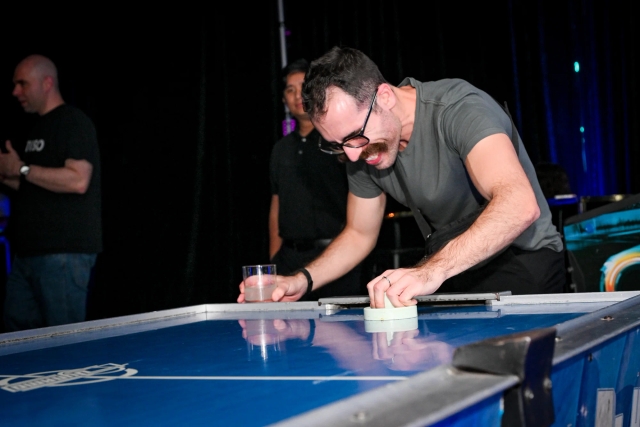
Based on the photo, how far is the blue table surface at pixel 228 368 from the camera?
3.39 feet

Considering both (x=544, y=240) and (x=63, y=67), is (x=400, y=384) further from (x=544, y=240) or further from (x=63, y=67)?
(x=63, y=67)

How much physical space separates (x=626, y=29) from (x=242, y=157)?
3.14 meters

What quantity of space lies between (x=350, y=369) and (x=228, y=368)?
0.78 ft

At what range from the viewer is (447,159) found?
2.39 meters

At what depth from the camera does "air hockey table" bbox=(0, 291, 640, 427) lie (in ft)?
2.88

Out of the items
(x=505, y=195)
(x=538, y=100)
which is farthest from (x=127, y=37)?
(x=505, y=195)

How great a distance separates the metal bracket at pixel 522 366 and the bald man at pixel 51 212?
9.79 feet

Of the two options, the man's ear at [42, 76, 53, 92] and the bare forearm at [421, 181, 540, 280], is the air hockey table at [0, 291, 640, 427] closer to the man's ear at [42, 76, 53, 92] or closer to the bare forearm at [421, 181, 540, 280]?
the bare forearm at [421, 181, 540, 280]

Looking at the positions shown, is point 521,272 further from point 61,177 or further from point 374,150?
point 61,177

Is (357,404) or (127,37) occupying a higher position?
(127,37)

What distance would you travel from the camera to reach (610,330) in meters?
1.24

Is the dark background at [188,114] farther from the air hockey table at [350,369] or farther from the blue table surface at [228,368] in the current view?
the blue table surface at [228,368]

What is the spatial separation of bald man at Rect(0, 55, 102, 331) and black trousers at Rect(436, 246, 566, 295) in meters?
1.99

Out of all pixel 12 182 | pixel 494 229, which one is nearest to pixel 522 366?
pixel 494 229
